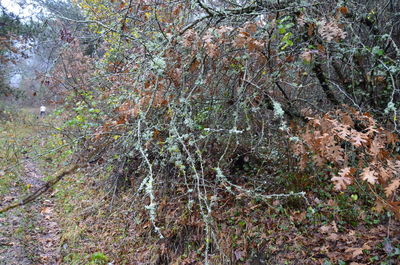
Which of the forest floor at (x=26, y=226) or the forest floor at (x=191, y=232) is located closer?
the forest floor at (x=191, y=232)

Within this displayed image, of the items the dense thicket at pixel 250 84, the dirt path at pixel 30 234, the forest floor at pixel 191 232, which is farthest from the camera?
the dirt path at pixel 30 234

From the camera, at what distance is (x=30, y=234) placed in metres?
4.93

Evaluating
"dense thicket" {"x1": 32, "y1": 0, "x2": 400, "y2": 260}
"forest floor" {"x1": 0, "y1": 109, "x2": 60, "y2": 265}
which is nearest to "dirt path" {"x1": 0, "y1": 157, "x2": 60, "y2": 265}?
"forest floor" {"x1": 0, "y1": 109, "x2": 60, "y2": 265}

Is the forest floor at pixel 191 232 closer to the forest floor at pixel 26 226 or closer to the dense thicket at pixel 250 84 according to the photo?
the forest floor at pixel 26 226

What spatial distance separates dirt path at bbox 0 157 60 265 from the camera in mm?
4344

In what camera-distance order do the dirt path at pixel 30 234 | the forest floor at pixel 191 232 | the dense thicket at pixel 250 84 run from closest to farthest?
the dense thicket at pixel 250 84
the forest floor at pixel 191 232
the dirt path at pixel 30 234

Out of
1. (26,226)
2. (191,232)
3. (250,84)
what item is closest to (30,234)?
(26,226)

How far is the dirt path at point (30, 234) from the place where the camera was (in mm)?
4344

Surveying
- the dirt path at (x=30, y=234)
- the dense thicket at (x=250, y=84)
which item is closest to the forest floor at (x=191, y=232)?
the dirt path at (x=30, y=234)

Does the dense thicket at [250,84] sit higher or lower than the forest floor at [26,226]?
higher

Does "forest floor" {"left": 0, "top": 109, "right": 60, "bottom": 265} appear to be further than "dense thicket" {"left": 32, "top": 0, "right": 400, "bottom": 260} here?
Yes

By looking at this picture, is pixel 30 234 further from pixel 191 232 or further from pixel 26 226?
pixel 191 232

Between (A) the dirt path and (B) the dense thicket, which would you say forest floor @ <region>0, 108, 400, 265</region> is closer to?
(A) the dirt path

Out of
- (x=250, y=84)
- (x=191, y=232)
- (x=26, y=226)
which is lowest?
(x=26, y=226)
